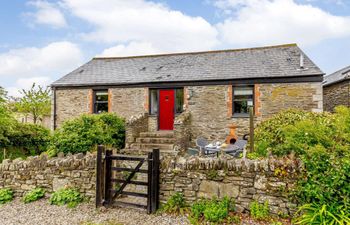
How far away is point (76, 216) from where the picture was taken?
4691 mm

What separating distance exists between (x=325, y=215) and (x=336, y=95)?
1255 cm

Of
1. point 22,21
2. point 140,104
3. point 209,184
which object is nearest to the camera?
point 209,184

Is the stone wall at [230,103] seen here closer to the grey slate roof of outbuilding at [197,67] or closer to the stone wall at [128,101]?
the grey slate roof of outbuilding at [197,67]

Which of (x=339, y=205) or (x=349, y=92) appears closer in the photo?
(x=339, y=205)

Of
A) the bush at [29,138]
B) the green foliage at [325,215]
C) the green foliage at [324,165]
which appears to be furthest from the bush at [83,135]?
the green foliage at [325,215]

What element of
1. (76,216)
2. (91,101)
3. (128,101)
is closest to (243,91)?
(128,101)

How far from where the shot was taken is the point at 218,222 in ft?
13.6

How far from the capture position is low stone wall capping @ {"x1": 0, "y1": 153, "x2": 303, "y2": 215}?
4191 mm

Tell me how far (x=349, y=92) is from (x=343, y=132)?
9950 mm

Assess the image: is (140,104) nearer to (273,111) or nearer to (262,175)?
(273,111)

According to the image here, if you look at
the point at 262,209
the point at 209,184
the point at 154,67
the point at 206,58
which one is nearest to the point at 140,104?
the point at 154,67

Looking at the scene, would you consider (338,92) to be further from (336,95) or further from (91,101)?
(91,101)

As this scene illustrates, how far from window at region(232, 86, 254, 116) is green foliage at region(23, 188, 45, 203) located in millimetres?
8609

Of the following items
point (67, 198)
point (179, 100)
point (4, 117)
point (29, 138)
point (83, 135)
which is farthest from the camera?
point (179, 100)
